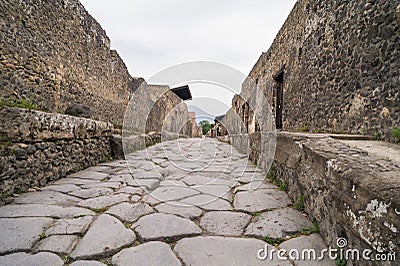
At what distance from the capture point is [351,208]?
1.04m

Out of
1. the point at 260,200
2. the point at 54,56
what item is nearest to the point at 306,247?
the point at 260,200

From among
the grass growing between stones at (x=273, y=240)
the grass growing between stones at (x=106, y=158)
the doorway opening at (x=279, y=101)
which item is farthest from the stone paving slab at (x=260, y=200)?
the doorway opening at (x=279, y=101)

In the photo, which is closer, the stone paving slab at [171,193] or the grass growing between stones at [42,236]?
the grass growing between stones at [42,236]

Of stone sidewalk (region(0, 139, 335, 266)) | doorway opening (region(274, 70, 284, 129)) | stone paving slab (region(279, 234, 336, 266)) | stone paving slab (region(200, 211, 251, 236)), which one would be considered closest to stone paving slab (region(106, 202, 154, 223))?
stone sidewalk (region(0, 139, 335, 266))

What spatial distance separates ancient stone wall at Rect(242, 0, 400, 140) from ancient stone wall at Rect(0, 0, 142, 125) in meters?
5.29

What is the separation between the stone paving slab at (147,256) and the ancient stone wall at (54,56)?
159 inches

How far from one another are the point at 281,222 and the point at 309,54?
167 inches

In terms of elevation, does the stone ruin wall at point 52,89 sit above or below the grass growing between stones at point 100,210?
above

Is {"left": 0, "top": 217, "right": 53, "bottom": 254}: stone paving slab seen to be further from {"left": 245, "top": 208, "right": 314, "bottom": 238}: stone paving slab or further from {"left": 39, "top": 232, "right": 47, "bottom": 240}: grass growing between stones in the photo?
{"left": 245, "top": 208, "right": 314, "bottom": 238}: stone paving slab

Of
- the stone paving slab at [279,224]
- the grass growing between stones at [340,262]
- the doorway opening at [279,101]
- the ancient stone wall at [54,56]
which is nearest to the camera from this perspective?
the grass growing between stones at [340,262]

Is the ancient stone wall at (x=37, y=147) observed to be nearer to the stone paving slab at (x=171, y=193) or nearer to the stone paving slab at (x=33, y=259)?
the stone paving slab at (x=33, y=259)

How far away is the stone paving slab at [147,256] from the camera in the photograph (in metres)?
1.17

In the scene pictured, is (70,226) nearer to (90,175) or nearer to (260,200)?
(260,200)

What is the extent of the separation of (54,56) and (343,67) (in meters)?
5.92
